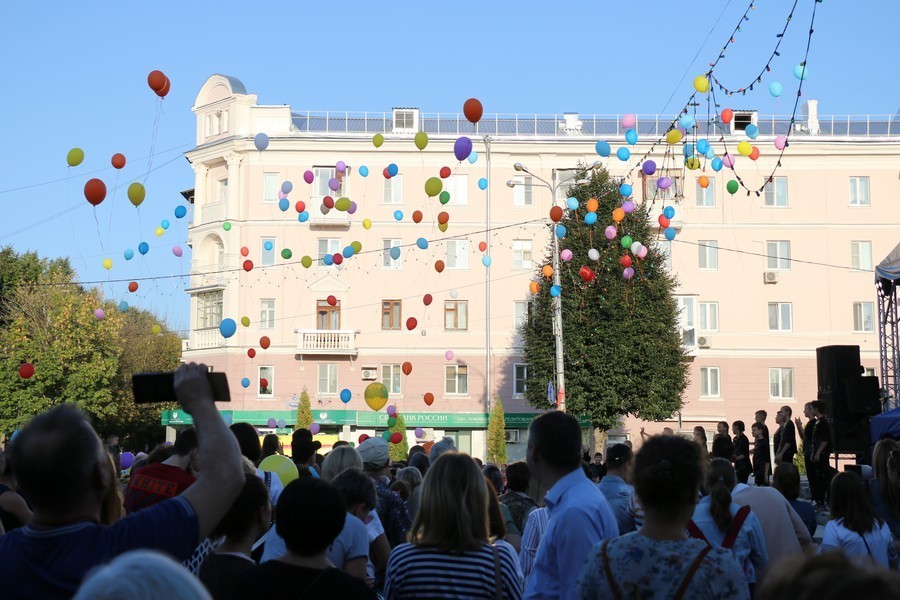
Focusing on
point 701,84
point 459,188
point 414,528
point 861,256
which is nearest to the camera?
point 414,528

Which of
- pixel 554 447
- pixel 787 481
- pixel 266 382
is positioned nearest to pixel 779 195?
pixel 266 382

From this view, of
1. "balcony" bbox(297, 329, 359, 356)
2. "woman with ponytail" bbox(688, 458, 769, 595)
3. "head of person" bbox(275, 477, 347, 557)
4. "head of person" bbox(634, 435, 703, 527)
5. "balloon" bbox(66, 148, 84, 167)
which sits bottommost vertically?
"woman with ponytail" bbox(688, 458, 769, 595)

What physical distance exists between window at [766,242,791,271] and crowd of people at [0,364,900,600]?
40.1 m

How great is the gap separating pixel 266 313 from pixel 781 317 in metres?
21.8

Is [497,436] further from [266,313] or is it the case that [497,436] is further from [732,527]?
[732,527]

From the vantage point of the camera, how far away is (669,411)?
1563 inches

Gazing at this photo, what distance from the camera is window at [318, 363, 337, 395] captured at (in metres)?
46.8

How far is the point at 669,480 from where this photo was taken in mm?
4047

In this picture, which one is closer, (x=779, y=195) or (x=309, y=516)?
(x=309, y=516)

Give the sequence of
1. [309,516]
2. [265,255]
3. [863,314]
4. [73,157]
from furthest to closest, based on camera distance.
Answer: [265,255] < [863,314] < [73,157] < [309,516]

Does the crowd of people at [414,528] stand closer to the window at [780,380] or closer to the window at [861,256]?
the window at [780,380]

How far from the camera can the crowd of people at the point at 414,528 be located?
3092mm

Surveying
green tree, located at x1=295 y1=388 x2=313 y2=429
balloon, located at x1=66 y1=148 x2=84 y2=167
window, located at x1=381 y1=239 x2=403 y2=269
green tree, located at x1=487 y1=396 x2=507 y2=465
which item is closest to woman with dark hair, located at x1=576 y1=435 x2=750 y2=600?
balloon, located at x1=66 y1=148 x2=84 y2=167

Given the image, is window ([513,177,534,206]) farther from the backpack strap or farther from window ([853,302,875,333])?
the backpack strap
